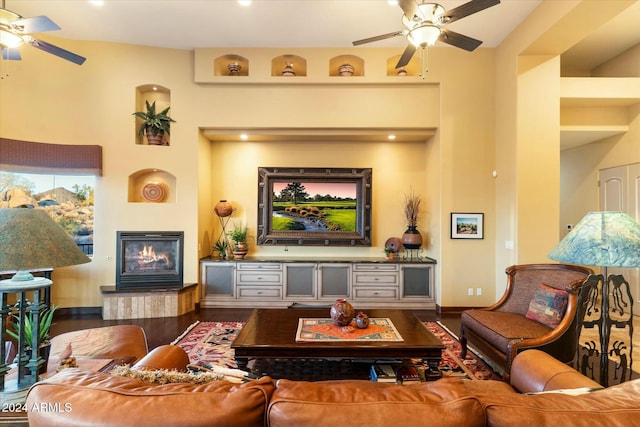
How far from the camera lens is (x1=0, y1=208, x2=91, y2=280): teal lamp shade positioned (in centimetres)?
127

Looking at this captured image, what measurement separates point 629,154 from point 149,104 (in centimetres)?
824

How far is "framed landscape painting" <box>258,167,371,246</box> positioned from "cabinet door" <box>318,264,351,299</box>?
1.89ft

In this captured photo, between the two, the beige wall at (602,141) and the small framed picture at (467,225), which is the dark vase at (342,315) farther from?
the beige wall at (602,141)

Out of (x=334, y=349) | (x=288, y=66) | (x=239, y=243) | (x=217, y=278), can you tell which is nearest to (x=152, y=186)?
(x=239, y=243)

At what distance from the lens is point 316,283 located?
525cm

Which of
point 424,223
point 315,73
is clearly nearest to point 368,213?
point 424,223

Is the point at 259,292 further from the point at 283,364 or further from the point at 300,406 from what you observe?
the point at 300,406

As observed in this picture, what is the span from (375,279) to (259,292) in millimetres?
1999

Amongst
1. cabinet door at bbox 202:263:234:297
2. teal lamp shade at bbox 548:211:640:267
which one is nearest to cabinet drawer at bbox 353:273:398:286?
cabinet door at bbox 202:263:234:297

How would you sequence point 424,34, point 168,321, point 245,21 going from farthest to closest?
point 168,321 → point 245,21 → point 424,34

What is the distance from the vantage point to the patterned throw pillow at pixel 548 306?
2871mm

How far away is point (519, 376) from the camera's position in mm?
1791

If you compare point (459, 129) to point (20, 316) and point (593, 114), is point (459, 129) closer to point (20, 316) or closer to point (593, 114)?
point (593, 114)

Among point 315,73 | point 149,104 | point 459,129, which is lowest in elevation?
point 459,129
